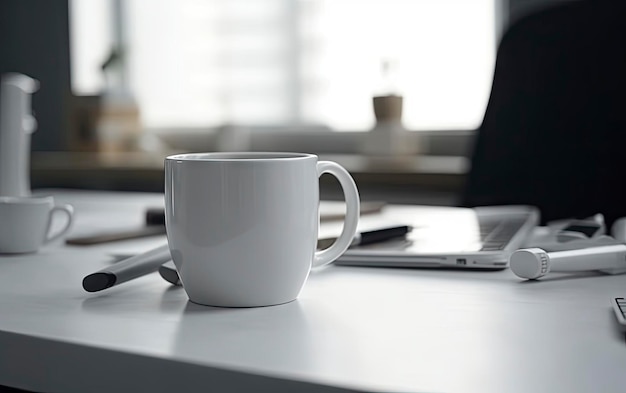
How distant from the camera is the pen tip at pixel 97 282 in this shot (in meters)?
0.58

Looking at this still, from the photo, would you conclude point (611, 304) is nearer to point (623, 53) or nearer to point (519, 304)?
point (519, 304)

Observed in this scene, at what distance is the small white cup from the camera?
764mm

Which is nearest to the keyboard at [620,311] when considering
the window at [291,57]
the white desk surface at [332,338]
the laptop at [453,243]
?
the white desk surface at [332,338]

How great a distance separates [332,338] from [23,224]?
1.44ft

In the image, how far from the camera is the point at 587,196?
1361mm

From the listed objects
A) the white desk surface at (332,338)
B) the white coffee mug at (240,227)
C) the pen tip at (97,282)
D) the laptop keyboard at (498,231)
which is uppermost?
the white coffee mug at (240,227)

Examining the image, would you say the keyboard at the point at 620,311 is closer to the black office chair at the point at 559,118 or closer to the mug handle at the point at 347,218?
the mug handle at the point at 347,218

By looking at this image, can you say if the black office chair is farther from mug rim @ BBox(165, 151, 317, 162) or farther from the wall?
the wall

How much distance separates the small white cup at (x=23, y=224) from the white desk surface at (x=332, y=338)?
0.14m

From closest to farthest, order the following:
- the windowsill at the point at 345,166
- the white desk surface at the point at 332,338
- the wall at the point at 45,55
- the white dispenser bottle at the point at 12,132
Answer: the white desk surface at the point at 332,338
the white dispenser bottle at the point at 12,132
the windowsill at the point at 345,166
the wall at the point at 45,55

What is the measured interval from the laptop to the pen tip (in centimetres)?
21

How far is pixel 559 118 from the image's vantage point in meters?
1.39

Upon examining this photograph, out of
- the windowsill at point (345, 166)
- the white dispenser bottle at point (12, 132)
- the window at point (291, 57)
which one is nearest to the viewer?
the white dispenser bottle at point (12, 132)

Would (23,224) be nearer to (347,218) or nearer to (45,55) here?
(347,218)
